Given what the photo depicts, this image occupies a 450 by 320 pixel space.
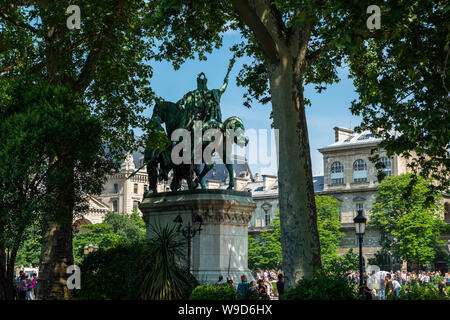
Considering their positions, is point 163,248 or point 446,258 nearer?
point 163,248

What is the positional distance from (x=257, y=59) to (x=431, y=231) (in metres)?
52.5

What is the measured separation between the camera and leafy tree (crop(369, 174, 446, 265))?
69.1 m

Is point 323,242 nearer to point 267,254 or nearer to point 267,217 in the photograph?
point 267,254

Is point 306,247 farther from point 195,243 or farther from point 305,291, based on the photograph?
point 195,243

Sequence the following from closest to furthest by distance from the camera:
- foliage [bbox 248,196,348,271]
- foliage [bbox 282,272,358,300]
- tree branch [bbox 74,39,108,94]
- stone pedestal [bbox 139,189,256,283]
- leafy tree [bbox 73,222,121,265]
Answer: foliage [bbox 282,272,358,300] < stone pedestal [bbox 139,189,256,283] < tree branch [bbox 74,39,108,94] < foliage [bbox 248,196,348,271] < leafy tree [bbox 73,222,121,265]

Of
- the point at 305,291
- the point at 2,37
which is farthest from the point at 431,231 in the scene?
the point at 305,291

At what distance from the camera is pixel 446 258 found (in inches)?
2881

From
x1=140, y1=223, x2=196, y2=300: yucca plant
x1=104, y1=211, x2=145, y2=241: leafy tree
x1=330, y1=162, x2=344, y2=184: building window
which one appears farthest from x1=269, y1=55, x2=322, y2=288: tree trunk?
x1=104, y1=211, x2=145, y2=241: leafy tree

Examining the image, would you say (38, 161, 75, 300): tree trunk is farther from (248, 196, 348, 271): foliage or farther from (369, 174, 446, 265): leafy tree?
(248, 196, 348, 271): foliage

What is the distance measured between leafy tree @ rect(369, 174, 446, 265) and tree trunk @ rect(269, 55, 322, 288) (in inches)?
2180

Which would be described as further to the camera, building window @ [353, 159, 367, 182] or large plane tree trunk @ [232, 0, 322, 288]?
building window @ [353, 159, 367, 182]

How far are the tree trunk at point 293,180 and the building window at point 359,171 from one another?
3165 inches

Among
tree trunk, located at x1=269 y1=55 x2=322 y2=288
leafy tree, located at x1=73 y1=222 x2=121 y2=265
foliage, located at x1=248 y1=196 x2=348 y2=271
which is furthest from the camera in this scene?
leafy tree, located at x1=73 y1=222 x2=121 y2=265
